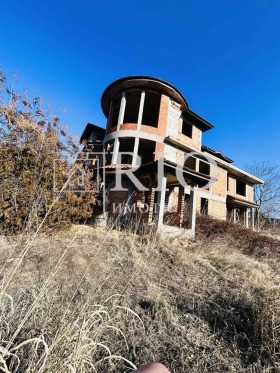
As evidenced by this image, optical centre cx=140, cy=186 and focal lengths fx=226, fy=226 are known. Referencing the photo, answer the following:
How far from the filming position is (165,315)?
12.0 ft

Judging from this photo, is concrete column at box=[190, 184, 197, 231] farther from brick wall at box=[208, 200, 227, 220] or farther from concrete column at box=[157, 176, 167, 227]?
brick wall at box=[208, 200, 227, 220]

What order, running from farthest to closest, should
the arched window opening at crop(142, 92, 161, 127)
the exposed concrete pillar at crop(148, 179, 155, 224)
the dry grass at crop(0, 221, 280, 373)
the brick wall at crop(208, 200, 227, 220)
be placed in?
the brick wall at crop(208, 200, 227, 220)
the arched window opening at crop(142, 92, 161, 127)
the exposed concrete pillar at crop(148, 179, 155, 224)
the dry grass at crop(0, 221, 280, 373)

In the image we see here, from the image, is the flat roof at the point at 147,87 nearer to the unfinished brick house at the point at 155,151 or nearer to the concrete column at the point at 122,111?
the unfinished brick house at the point at 155,151

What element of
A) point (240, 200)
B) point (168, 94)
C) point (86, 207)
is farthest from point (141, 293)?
point (240, 200)

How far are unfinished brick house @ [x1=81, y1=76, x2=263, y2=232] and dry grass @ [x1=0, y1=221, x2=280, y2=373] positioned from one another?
13.6 feet

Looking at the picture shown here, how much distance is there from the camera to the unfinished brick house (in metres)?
11.3

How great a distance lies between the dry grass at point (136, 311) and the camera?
1.69m

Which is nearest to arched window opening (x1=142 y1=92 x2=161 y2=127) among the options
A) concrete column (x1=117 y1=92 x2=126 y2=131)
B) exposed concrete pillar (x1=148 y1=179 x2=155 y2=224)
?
concrete column (x1=117 y1=92 x2=126 y2=131)

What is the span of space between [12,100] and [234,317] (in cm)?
882

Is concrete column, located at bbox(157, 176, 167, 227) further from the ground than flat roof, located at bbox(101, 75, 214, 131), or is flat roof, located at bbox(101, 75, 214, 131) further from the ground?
flat roof, located at bbox(101, 75, 214, 131)

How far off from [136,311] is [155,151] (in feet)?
39.2

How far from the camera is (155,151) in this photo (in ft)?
48.4

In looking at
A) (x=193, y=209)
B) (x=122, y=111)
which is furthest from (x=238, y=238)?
(x=122, y=111)

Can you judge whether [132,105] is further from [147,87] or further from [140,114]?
[140,114]
